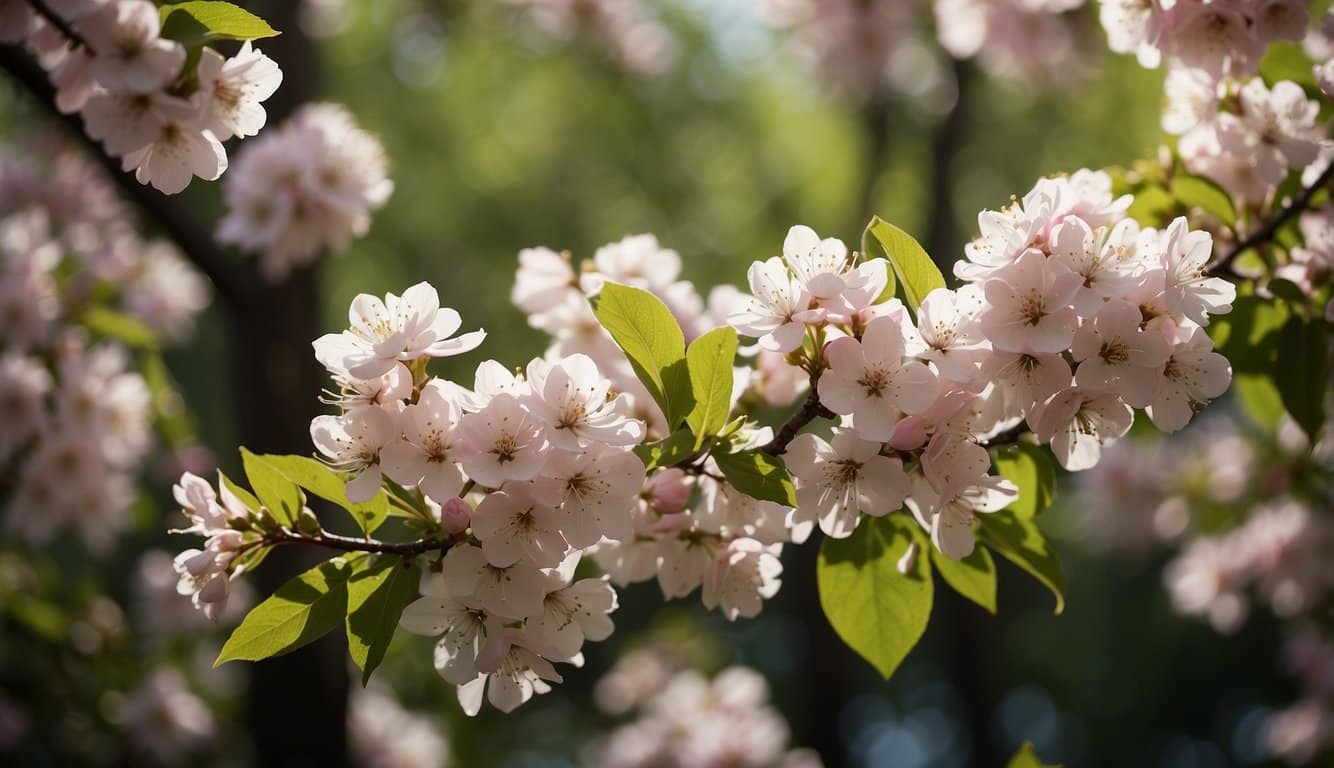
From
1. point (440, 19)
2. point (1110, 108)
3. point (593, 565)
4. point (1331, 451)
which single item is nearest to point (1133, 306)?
point (593, 565)

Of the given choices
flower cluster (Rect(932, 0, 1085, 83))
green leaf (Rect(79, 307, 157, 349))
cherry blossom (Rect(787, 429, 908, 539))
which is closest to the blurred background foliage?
flower cluster (Rect(932, 0, 1085, 83))

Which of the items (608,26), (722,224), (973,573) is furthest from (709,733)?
(722,224)

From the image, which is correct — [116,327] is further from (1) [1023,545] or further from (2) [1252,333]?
(2) [1252,333]

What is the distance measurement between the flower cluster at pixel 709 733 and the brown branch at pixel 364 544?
8.71ft

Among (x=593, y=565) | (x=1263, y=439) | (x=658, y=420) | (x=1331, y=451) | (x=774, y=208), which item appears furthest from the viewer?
(x=774, y=208)

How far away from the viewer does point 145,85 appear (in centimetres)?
118

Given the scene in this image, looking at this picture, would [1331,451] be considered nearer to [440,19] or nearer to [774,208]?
[440,19]

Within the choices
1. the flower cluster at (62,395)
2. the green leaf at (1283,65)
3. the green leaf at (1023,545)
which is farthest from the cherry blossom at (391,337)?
the flower cluster at (62,395)

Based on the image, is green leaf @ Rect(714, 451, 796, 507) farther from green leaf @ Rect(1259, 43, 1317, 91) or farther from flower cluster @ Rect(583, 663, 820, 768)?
flower cluster @ Rect(583, 663, 820, 768)

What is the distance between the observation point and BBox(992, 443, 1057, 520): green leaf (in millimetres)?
1479

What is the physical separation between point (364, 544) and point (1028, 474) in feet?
2.85

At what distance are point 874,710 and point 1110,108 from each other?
21.6ft

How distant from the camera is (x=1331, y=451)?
2.74 meters

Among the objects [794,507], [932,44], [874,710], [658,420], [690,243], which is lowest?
[874,710]
